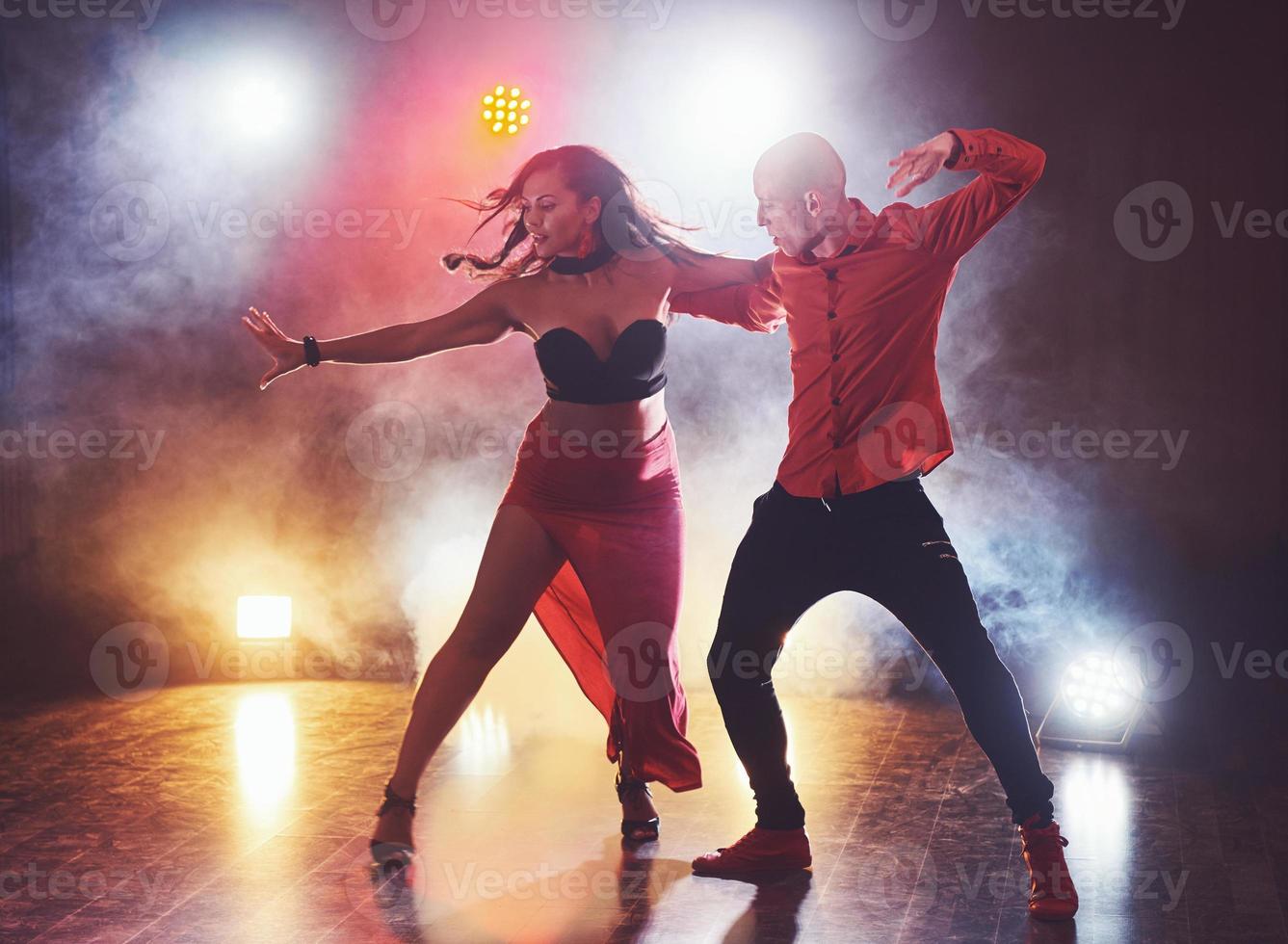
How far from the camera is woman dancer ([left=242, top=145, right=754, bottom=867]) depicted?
3.46 metres

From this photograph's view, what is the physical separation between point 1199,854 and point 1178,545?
1850mm

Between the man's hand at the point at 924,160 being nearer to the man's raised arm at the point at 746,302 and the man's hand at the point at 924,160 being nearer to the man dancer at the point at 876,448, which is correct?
the man dancer at the point at 876,448

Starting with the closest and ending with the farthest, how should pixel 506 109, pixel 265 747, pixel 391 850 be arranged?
pixel 391 850 < pixel 265 747 < pixel 506 109

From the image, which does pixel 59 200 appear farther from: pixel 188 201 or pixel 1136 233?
pixel 1136 233

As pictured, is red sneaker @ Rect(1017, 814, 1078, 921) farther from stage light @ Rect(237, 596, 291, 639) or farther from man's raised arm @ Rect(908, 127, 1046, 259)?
stage light @ Rect(237, 596, 291, 639)

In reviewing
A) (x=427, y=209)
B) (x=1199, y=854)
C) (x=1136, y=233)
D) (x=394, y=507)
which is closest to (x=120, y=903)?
(x=1199, y=854)

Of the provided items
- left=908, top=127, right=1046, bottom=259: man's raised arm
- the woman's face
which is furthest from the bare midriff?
left=908, top=127, right=1046, bottom=259: man's raised arm

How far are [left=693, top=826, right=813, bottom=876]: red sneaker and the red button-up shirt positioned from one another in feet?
3.00

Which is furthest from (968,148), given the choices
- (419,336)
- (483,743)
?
(483,743)

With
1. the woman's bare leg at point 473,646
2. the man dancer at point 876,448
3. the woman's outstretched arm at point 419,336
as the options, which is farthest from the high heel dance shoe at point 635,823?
the woman's outstretched arm at point 419,336

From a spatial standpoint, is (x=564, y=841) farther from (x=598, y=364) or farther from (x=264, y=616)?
(x=264, y=616)

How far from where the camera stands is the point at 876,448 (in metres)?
3.11

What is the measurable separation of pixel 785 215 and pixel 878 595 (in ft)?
2.95

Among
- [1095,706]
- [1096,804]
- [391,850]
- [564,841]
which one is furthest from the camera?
[1095,706]
